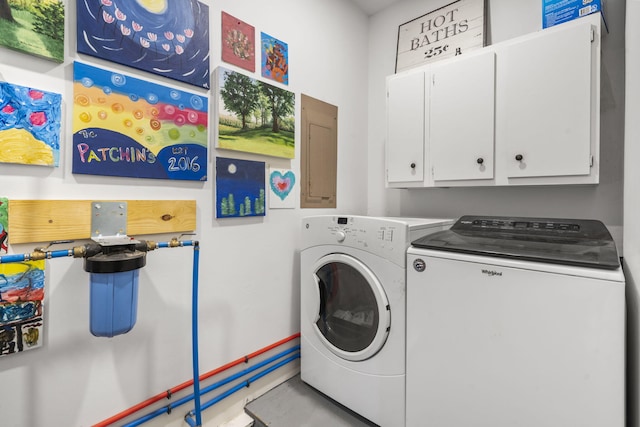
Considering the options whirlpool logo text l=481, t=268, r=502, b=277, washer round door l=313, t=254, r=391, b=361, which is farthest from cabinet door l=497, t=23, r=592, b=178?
washer round door l=313, t=254, r=391, b=361

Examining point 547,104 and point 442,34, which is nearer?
A: point 547,104

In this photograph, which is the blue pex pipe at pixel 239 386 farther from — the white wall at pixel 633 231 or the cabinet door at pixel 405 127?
the white wall at pixel 633 231

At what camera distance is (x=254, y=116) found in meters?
1.66

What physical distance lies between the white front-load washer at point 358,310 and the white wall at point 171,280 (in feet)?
0.85

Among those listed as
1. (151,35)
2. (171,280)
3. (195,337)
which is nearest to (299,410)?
(195,337)

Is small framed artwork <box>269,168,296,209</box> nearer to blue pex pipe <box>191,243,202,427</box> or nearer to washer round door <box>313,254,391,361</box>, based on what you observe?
washer round door <box>313,254,391,361</box>

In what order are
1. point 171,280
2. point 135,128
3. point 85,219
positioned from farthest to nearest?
point 171,280, point 135,128, point 85,219

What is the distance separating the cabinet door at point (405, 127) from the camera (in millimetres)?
1855

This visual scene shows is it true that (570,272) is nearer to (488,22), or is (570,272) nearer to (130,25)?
(488,22)

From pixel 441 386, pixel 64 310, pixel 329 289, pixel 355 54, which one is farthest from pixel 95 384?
pixel 355 54

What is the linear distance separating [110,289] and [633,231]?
1.86m

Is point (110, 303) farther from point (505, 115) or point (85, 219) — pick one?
point (505, 115)

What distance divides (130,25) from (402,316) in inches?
67.7

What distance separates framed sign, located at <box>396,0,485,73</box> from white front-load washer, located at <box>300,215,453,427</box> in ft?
3.97
